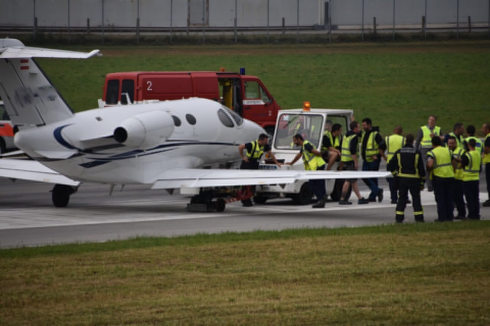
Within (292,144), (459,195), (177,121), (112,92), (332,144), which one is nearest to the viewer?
(459,195)

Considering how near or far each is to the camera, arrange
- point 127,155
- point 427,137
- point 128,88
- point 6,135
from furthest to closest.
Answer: point 6,135 < point 128,88 < point 427,137 < point 127,155

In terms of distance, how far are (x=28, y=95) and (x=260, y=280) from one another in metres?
9.51

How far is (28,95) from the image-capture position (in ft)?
67.0

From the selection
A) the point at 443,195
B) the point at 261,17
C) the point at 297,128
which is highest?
the point at 261,17

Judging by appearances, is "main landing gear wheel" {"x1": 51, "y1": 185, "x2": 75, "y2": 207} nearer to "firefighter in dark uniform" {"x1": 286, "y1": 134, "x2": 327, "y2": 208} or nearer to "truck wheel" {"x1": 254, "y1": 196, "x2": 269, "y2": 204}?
"truck wheel" {"x1": 254, "y1": 196, "x2": 269, "y2": 204}

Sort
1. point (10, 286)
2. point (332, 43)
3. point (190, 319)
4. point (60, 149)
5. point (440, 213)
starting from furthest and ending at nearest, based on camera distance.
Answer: point (332, 43) → point (60, 149) → point (440, 213) → point (10, 286) → point (190, 319)

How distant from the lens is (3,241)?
17219 mm

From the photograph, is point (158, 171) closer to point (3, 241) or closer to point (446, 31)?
point (3, 241)

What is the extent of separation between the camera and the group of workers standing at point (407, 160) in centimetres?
1883

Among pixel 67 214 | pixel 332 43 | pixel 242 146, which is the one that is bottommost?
pixel 67 214

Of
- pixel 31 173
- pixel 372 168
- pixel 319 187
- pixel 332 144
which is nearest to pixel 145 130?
pixel 31 173

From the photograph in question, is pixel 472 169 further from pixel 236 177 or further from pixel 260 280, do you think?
pixel 260 280

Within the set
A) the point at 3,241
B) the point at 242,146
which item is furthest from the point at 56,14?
the point at 3,241

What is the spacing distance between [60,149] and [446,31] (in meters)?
46.3
